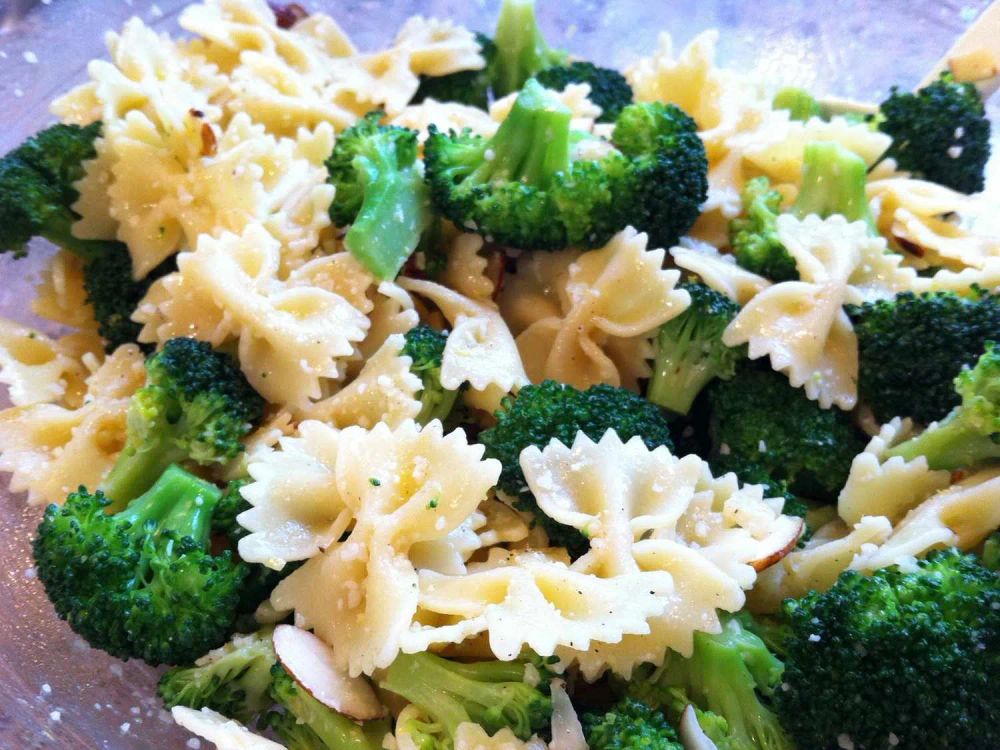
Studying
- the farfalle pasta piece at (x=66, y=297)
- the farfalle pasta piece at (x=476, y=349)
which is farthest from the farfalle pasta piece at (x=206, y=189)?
the farfalle pasta piece at (x=476, y=349)

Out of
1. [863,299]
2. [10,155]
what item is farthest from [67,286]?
[863,299]

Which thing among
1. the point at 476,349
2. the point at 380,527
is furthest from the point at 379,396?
the point at 380,527

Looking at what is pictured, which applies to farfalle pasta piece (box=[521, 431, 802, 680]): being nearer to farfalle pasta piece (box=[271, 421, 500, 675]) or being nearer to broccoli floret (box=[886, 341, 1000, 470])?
farfalle pasta piece (box=[271, 421, 500, 675])

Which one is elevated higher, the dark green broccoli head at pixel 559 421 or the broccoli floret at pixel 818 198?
the broccoli floret at pixel 818 198

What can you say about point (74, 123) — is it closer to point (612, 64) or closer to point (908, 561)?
point (612, 64)

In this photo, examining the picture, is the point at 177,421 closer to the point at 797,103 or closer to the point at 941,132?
the point at 797,103

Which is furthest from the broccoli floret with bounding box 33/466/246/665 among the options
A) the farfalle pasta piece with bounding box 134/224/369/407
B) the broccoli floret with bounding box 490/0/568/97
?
the broccoli floret with bounding box 490/0/568/97

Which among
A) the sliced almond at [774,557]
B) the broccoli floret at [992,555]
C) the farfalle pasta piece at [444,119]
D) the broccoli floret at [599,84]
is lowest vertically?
the broccoli floret at [992,555]

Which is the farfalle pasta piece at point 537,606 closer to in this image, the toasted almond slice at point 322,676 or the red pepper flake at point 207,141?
the toasted almond slice at point 322,676
